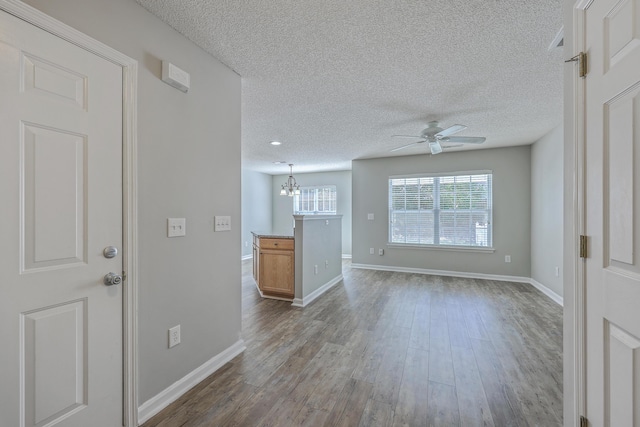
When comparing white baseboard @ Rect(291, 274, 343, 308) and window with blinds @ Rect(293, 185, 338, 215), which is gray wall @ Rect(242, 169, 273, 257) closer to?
window with blinds @ Rect(293, 185, 338, 215)

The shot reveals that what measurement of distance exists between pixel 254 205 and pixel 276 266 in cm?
422

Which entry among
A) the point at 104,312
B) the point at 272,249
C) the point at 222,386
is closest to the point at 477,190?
the point at 272,249

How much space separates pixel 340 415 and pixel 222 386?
0.85 metres

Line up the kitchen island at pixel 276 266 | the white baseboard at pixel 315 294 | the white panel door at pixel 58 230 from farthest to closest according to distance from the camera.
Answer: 1. the kitchen island at pixel 276 266
2. the white baseboard at pixel 315 294
3. the white panel door at pixel 58 230

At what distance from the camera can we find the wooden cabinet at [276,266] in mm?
3758

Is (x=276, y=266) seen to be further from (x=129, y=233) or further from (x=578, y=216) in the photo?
(x=578, y=216)

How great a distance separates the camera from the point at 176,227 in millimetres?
1774

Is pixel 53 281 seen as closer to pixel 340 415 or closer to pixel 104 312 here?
pixel 104 312

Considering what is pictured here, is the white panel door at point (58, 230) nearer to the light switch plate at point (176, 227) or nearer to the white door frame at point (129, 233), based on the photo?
the white door frame at point (129, 233)

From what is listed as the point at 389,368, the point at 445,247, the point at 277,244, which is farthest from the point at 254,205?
the point at 389,368

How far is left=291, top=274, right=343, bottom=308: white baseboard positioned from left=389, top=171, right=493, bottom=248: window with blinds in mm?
1695

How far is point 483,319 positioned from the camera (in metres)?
3.12

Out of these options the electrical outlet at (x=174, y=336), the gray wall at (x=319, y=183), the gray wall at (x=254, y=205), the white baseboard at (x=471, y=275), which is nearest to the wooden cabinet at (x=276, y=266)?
the electrical outlet at (x=174, y=336)

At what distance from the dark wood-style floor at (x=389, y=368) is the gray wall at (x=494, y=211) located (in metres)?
1.42
